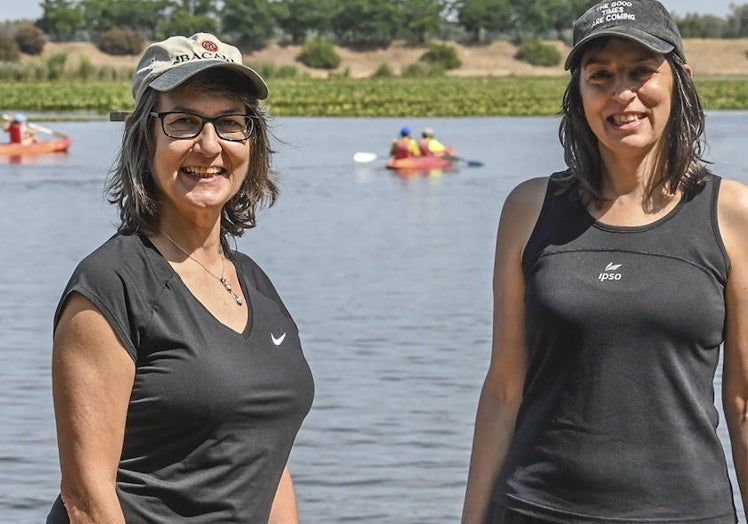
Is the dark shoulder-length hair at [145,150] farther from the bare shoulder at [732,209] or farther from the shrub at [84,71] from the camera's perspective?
the shrub at [84,71]

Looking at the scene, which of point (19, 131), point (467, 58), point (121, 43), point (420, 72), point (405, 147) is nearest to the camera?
point (405, 147)

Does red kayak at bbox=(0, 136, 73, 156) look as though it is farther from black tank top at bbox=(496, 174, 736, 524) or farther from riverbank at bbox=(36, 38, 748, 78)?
riverbank at bbox=(36, 38, 748, 78)

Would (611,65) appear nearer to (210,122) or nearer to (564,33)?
(210,122)

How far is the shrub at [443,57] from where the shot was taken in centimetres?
12725

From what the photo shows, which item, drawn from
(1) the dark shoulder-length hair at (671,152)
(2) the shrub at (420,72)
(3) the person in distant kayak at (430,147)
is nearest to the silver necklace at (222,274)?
(1) the dark shoulder-length hair at (671,152)

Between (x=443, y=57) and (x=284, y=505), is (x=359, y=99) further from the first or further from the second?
(x=284, y=505)

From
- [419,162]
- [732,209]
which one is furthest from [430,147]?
[732,209]

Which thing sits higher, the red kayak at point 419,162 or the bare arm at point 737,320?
the bare arm at point 737,320

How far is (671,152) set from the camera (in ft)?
11.6

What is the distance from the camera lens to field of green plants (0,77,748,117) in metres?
61.2

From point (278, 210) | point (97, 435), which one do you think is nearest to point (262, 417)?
point (97, 435)

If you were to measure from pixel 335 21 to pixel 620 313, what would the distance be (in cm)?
14972

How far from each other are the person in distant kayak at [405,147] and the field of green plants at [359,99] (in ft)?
72.1

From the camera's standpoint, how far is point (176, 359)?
10.5 feet
